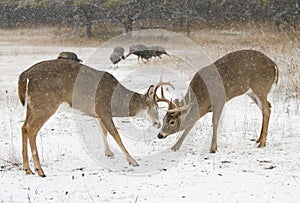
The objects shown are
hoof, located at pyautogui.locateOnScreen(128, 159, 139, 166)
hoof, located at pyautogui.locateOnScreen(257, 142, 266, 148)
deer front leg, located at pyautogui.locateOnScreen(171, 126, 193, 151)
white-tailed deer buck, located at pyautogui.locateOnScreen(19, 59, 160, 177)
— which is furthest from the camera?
deer front leg, located at pyautogui.locateOnScreen(171, 126, 193, 151)

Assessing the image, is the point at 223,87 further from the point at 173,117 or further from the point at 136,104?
the point at 136,104

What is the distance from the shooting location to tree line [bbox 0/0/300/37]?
26.0 meters

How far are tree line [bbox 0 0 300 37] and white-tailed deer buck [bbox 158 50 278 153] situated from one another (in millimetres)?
17877

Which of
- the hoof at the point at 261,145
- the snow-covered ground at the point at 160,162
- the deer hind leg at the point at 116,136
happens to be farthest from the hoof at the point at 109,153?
the hoof at the point at 261,145

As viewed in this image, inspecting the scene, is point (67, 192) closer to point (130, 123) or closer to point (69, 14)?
point (130, 123)

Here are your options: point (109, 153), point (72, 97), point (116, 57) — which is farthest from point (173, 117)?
point (116, 57)

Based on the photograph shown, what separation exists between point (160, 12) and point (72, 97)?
24713 mm

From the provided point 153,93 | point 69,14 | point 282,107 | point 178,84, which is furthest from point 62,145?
point 69,14

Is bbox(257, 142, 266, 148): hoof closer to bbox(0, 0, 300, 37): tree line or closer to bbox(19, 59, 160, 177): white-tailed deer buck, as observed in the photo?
bbox(19, 59, 160, 177): white-tailed deer buck

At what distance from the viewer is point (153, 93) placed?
7.28 m

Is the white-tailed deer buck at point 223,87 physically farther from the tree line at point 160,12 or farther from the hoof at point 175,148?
the tree line at point 160,12

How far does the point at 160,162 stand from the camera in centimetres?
672

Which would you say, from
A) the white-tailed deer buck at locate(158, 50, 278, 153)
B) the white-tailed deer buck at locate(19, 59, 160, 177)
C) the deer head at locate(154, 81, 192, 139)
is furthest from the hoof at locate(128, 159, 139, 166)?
the white-tailed deer buck at locate(158, 50, 278, 153)

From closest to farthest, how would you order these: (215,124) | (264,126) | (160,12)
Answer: (215,124) → (264,126) → (160,12)
